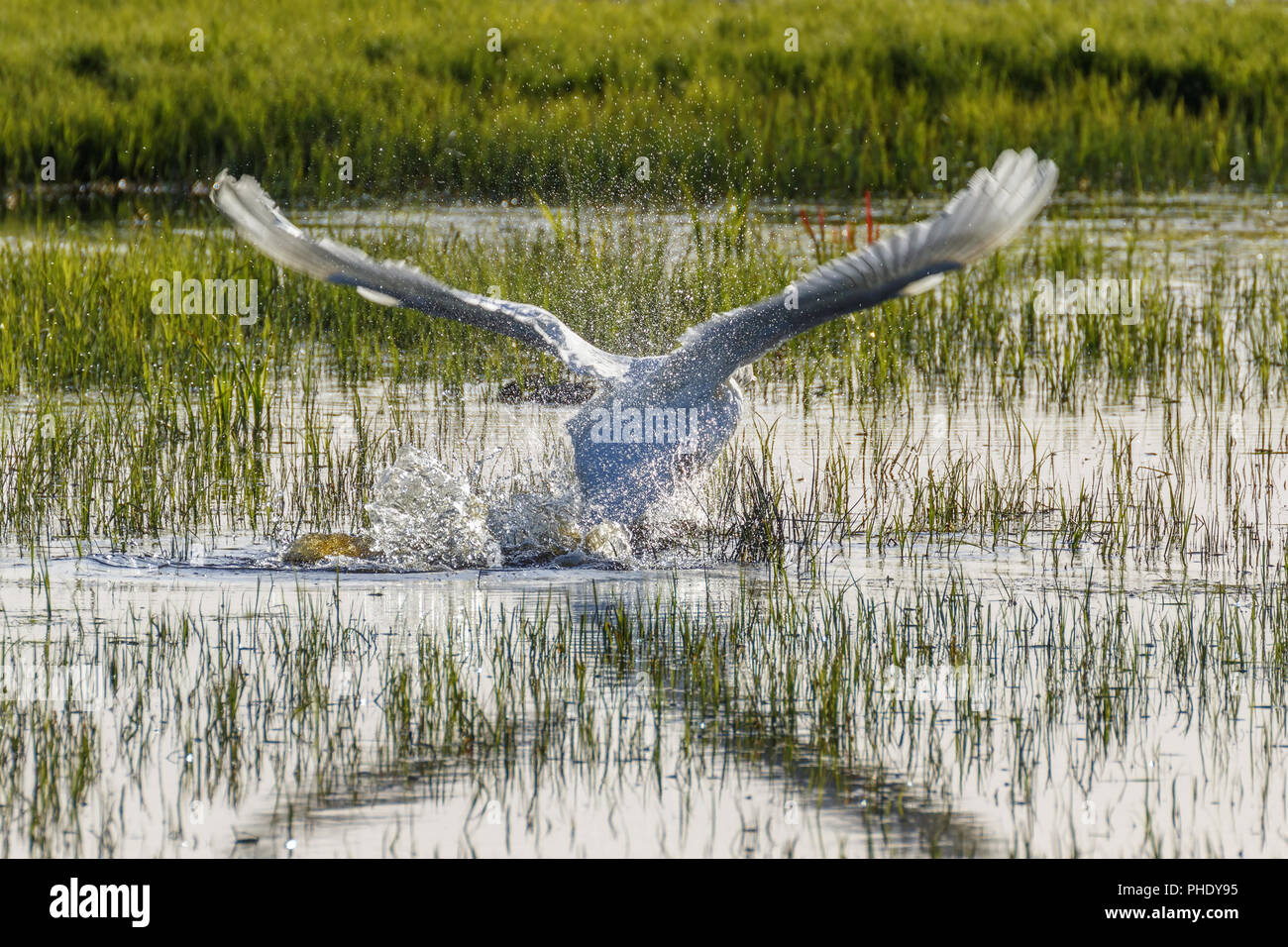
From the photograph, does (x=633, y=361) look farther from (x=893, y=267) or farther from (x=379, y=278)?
(x=893, y=267)

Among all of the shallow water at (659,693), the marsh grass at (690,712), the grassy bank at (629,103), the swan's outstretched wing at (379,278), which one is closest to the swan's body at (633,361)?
the swan's outstretched wing at (379,278)

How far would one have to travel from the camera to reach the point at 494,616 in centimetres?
600

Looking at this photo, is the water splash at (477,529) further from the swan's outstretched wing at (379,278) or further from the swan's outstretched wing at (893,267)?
the swan's outstretched wing at (893,267)

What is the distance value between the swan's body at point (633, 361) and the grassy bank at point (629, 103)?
10055mm

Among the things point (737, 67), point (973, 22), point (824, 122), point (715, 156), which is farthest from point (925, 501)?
point (973, 22)

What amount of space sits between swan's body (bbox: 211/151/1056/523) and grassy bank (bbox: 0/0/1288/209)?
10055mm

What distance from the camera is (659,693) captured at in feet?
16.8

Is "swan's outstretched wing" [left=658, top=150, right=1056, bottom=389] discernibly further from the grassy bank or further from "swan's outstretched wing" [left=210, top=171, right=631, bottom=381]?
the grassy bank

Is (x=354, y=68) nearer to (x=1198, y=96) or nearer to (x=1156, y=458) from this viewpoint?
(x=1198, y=96)

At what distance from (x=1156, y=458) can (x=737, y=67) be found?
14.7m

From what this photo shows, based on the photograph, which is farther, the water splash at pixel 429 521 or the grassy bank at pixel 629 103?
the grassy bank at pixel 629 103

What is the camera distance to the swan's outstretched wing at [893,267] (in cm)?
593

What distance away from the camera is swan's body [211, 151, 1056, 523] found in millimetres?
6348

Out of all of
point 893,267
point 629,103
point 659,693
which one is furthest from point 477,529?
point 629,103
